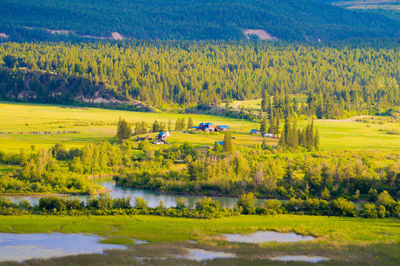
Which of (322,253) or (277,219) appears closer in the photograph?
(322,253)

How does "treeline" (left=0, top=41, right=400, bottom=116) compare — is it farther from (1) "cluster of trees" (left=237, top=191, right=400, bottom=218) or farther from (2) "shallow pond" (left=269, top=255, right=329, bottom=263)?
(2) "shallow pond" (left=269, top=255, right=329, bottom=263)

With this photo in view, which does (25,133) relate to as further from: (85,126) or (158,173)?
(158,173)

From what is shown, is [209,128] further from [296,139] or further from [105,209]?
[105,209]

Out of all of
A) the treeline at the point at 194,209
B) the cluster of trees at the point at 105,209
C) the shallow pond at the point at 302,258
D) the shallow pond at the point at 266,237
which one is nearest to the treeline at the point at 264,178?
the treeline at the point at 194,209

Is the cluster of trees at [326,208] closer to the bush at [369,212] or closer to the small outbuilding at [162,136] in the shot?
the bush at [369,212]

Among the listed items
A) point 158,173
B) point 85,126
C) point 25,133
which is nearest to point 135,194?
point 158,173

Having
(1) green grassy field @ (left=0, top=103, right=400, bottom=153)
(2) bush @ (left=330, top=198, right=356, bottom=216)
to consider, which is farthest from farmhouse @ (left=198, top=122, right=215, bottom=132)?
(2) bush @ (left=330, top=198, right=356, bottom=216)

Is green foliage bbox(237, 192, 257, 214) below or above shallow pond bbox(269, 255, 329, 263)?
above
